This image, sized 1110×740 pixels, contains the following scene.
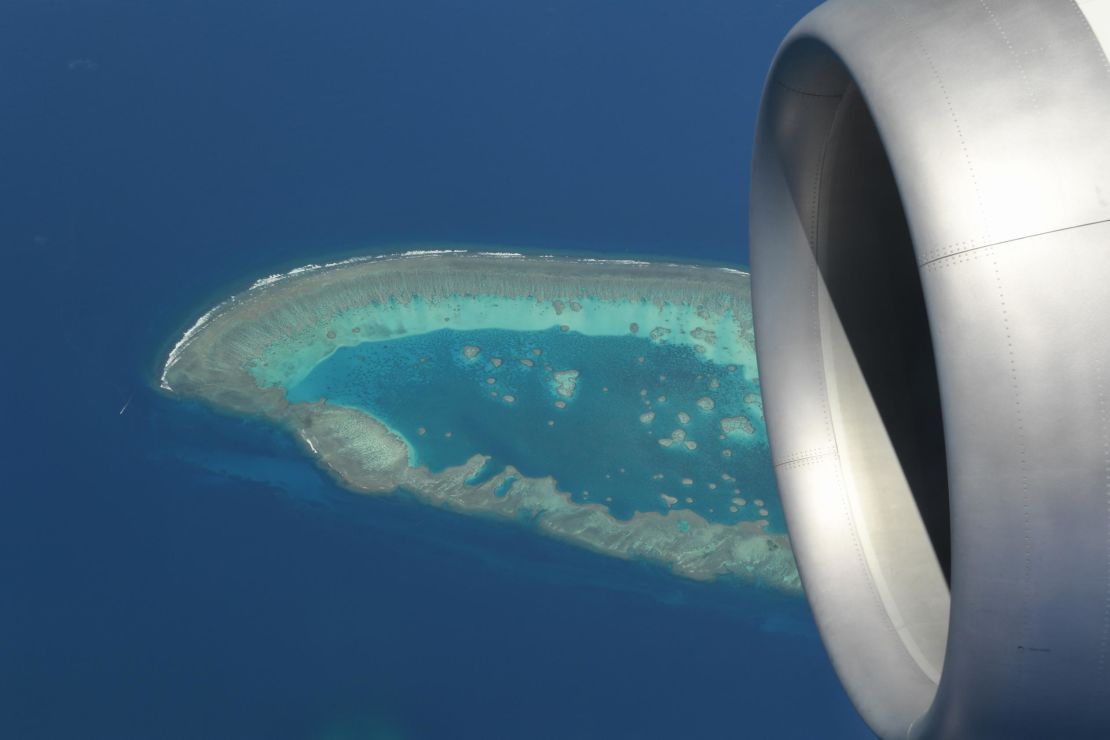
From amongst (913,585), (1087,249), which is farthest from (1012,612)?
(913,585)

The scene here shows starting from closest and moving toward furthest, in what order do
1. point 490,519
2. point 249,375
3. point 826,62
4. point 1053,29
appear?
point 1053,29, point 826,62, point 490,519, point 249,375

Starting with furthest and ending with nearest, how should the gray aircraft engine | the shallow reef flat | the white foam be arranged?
the white foam → the shallow reef flat → the gray aircraft engine

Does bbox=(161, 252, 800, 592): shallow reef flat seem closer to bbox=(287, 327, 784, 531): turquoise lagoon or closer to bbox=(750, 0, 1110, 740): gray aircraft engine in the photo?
bbox=(287, 327, 784, 531): turquoise lagoon

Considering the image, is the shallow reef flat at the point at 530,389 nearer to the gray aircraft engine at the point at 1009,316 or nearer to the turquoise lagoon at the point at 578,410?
the turquoise lagoon at the point at 578,410

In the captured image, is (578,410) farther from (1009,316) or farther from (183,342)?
(1009,316)

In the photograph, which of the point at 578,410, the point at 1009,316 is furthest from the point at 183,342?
the point at 1009,316

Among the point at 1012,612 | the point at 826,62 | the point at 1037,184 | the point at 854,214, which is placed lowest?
the point at 1012,612

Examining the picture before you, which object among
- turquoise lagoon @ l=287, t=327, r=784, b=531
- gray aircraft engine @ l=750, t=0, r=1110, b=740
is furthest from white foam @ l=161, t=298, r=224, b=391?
gray aircraft engine @ l=750, t=0, r=1110, b=740

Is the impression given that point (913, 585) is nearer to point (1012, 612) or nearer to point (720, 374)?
point (1012, 612)

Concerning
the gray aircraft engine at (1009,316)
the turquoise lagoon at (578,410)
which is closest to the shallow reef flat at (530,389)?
the turquoise lagoon at (578,410)
